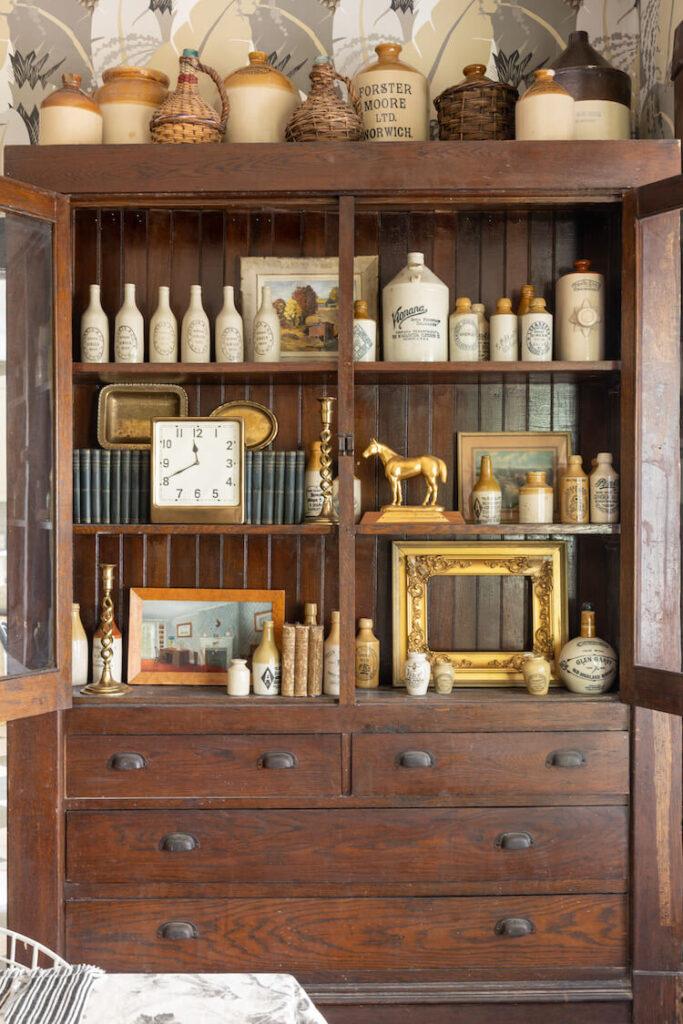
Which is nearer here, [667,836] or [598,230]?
[667,836]

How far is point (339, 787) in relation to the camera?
2.28 meters

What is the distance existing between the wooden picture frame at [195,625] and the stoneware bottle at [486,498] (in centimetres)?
62

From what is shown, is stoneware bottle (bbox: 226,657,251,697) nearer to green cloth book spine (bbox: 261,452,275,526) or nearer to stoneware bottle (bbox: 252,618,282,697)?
stoneware bottle (bbox: 252,618,282,697)

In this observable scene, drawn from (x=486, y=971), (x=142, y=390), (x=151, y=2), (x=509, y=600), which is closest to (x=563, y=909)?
(x=486, y=971)

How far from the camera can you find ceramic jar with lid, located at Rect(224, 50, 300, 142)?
94.1 inches

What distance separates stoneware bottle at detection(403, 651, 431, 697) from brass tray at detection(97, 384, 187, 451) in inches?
38.3

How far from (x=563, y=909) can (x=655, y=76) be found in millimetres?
2307

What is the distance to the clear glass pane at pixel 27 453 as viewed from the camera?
2.22 meters

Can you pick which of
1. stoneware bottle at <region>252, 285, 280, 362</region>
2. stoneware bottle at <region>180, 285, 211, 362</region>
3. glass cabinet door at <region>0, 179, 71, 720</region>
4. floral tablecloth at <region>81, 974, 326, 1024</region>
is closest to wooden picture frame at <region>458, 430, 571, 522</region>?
stoneware bottle at <region>252, 285, 280, 362</region>

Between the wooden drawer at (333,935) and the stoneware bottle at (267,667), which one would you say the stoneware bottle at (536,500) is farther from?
the wooden drawer at (333,935)

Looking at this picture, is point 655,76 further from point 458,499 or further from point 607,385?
point 458,499

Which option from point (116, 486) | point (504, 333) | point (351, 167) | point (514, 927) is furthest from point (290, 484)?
point (514, 927)

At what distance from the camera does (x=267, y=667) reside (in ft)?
7.82

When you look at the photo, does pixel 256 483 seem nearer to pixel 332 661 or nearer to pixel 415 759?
pixel 332 661
